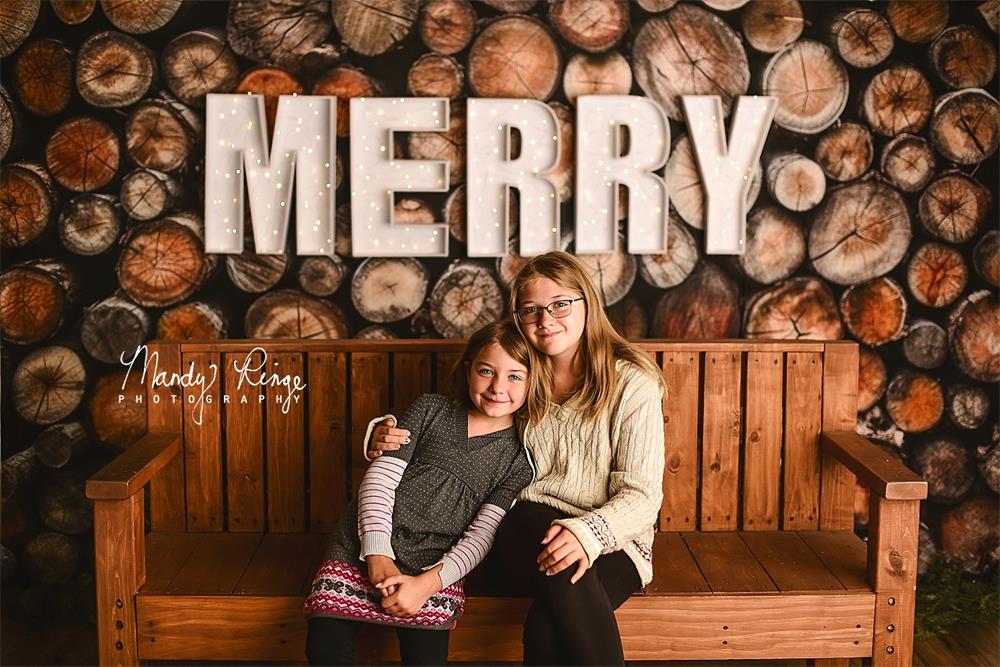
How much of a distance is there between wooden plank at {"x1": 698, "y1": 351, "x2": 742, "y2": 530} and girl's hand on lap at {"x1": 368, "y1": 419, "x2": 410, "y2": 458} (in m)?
0.93

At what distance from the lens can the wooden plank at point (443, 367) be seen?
252 cm

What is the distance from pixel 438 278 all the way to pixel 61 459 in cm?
137

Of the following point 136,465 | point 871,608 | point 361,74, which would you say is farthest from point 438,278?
point 871,608

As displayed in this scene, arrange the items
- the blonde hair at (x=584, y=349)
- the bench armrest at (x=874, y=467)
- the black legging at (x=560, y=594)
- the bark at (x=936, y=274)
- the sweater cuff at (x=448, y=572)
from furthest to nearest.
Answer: the bark at (x=936, y=274) → the blonde hair at (x=584, y=349) → the bench armrest at (x=874, y=467) → the sweater cuff at (x=448, y=572) → the black legging at (x=560, y=594)

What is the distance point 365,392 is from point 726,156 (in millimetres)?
1333

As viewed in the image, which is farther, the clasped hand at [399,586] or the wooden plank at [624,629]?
the wooden plank at [624,629]

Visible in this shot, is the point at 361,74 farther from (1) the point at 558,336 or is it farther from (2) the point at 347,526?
(2) the point at 347,526

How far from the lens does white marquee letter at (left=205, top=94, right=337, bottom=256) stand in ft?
8.67

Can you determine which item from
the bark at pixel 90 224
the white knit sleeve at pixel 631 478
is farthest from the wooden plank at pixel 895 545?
the bark at pixel 90 224

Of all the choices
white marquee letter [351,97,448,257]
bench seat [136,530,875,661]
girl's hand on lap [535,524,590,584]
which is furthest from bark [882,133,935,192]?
girl's hand on lap [535,524,590,584]

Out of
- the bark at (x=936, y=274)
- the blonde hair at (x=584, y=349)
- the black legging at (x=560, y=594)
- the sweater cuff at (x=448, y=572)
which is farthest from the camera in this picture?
the bark at (x=936, y=274)

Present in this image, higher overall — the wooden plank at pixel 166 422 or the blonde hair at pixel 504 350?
the blonde hair at pixel 504 350

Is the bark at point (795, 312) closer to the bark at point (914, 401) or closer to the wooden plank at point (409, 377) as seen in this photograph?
the bark at point (914, 401)

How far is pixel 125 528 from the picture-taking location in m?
2.04
